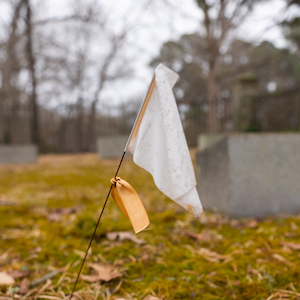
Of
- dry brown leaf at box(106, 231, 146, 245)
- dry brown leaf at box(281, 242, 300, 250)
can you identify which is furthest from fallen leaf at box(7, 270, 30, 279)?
dry brown leaf at box(281, 242, 300, 250)

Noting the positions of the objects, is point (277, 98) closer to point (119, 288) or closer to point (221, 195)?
point (221, 195)

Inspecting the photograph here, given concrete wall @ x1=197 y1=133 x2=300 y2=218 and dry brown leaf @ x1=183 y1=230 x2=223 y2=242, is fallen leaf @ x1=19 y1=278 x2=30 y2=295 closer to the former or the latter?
dry brown leaf @ x1=183 y1=230 x2=223 y2=242

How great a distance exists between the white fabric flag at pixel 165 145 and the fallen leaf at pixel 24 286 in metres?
0.93

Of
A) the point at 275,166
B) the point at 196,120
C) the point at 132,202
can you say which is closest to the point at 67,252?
the point at 132,202

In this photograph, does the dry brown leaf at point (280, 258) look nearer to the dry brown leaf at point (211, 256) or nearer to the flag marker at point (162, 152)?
the dry brown leaf at point (211, 256)

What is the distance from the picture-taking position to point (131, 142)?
3.46 feet

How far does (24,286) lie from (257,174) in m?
2.03

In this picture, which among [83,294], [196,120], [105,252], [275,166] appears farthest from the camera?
[196,120]

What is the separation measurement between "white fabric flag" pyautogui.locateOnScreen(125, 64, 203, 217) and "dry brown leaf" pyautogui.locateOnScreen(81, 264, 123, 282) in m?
0.71

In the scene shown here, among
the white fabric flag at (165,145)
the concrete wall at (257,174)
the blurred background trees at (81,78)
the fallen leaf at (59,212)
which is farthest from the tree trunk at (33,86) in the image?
the white fabric flag at (165,145)

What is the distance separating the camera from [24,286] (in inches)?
54.5

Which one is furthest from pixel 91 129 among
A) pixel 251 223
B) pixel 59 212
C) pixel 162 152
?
pixel 162 152

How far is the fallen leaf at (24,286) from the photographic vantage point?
135 cm

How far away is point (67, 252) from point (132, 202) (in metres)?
1.06
